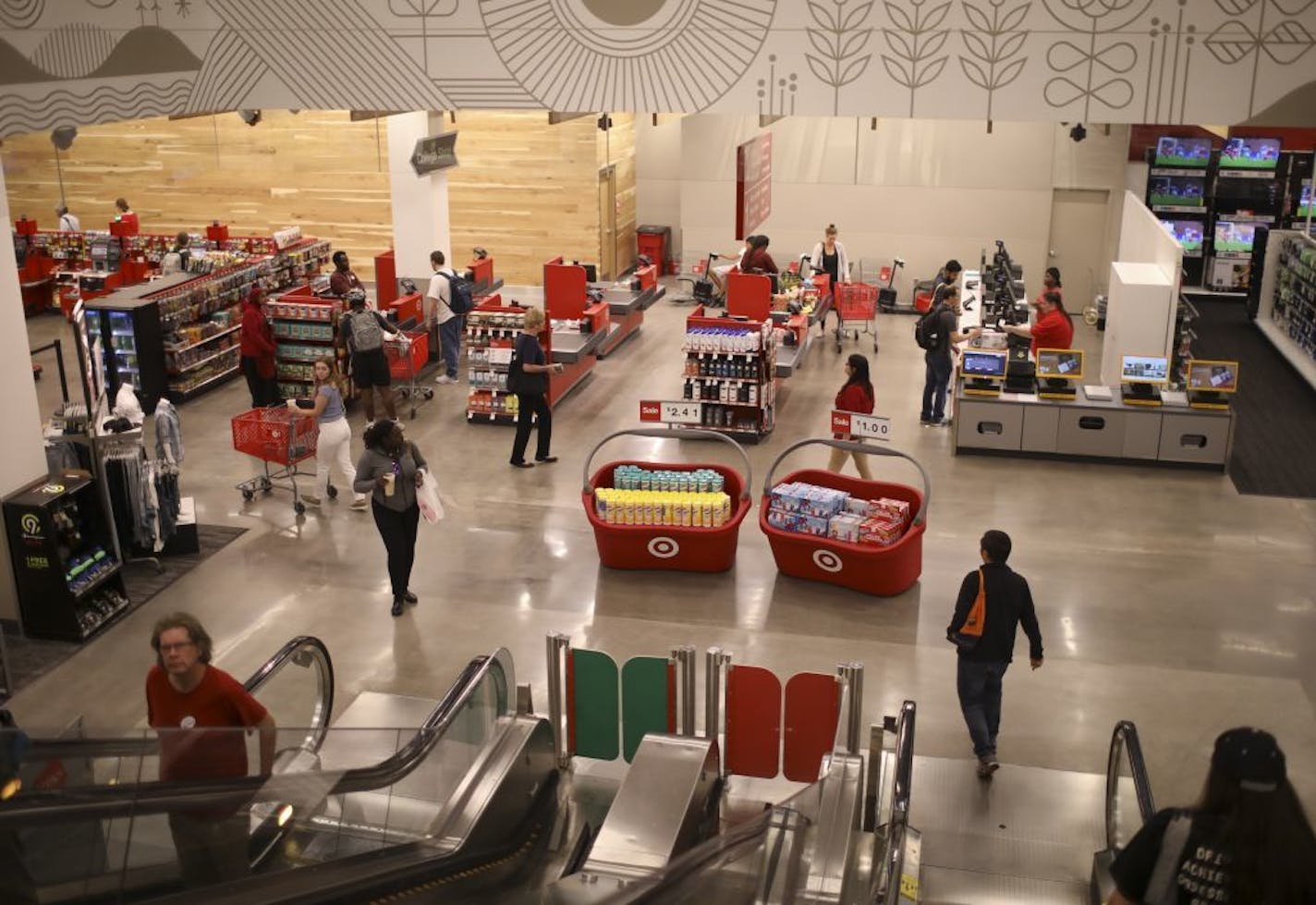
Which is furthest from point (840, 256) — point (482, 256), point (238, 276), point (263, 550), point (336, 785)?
point (336, 785)

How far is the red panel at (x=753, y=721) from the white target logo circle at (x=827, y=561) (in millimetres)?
2800

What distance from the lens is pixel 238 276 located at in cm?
1622

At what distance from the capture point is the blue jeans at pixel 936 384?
13617 mm

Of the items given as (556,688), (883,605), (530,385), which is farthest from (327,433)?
(883,605)

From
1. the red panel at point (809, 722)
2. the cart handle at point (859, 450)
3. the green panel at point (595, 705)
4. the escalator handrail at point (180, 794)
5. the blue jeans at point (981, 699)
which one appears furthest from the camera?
the cart handle at point (859, 450)

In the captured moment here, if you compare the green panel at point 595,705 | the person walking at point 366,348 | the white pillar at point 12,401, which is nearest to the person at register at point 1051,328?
the person walking at point 366,348

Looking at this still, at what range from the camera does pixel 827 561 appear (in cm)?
957

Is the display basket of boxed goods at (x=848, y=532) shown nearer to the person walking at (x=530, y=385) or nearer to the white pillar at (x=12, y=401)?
the person walking at (x=530, y=385)

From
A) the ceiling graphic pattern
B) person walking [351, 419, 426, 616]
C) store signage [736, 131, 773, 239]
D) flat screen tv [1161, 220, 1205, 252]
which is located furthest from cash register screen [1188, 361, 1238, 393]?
flat screen tv [1161, 220, 1205, 252]

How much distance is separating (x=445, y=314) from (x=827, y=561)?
24.3 feet

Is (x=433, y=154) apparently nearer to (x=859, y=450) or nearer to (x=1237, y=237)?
(x=859, y=450)

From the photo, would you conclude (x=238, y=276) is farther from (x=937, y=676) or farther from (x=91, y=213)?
(x=937, y=676)

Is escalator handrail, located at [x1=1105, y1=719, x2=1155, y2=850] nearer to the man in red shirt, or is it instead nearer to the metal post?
the metal post

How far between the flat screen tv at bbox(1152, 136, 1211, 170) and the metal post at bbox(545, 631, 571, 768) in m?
16.2
